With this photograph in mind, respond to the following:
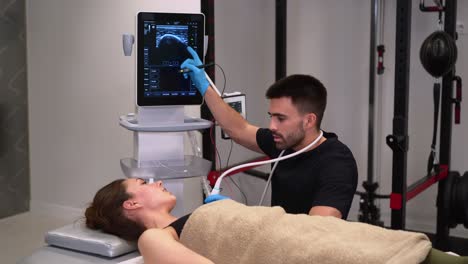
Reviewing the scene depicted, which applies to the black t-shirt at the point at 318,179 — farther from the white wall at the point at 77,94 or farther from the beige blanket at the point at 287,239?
the white wall at the point at 77,94

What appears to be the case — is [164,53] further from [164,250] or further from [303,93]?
[164,250]

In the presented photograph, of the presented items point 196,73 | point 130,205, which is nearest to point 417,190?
point 196,73

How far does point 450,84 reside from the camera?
126 inches

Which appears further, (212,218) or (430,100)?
(430,100)

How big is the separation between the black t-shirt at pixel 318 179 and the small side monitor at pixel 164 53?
0.49m

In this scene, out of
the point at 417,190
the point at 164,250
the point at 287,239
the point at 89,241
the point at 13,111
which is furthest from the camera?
the point at 13,111

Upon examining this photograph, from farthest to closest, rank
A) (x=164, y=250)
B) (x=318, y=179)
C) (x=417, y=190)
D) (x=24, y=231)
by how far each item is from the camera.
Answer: (x=24, y=231) → (x=417, y=190) → (x=318, y=179) → (x=164, y=250)

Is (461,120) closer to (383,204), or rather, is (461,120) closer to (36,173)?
(383,204)

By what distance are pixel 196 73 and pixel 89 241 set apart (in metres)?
0.72

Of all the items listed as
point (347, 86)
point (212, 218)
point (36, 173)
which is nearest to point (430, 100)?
A: point (347, 86)

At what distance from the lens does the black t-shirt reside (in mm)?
1912

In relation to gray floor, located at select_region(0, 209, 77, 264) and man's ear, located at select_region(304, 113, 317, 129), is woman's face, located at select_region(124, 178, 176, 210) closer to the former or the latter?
man's ear, located at select_region(304, 113, 317, 129)

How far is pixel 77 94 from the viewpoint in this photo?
12.3ft

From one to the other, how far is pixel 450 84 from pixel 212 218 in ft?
7.02
